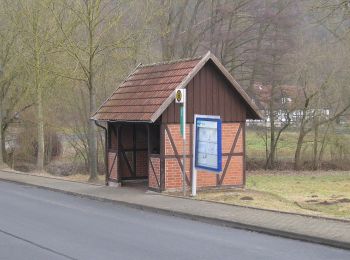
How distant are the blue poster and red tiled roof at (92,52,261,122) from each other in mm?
1228

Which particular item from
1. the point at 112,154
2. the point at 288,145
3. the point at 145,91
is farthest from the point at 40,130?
the point at 288,145

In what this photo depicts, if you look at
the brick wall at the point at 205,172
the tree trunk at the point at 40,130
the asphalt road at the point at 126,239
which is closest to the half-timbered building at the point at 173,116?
the brick wall at the point at 205,172

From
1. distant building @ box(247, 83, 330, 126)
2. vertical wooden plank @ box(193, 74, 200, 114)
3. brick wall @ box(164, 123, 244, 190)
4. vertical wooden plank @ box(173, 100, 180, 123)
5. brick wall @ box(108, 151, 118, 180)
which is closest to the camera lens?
brick wall @ box(164, 123, 244, 190)

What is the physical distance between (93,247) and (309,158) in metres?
32.0

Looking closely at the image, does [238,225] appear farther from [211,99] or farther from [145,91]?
[145,91]

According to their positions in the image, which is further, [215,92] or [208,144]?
[215,92]

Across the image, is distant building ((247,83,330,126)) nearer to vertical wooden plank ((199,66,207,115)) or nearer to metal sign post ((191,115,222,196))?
vertical wooden plank ((199,66,207,115))

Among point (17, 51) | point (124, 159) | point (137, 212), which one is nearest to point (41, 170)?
point (17, 51)

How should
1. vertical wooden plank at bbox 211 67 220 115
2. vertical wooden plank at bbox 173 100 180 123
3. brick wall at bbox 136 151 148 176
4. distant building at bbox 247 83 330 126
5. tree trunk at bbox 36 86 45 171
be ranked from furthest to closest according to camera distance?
distant building at bbox 247 83 330 126 < tree trunk at bbox 36 86 45 171 < brick wall at bbox 136 151 148 176 < vertical wooden plank at bbox 211 67 220 115 < vertical wooden plank at bbox 173 100 180 123

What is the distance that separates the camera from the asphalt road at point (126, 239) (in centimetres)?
866

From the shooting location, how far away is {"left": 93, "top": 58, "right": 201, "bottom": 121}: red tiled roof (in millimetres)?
16844

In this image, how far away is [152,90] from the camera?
58.1ft

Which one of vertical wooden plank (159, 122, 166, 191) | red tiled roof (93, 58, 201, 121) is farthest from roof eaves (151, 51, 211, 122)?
vertical wooden plank (159, 122, 166, 191)

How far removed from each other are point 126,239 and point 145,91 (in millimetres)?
8699
